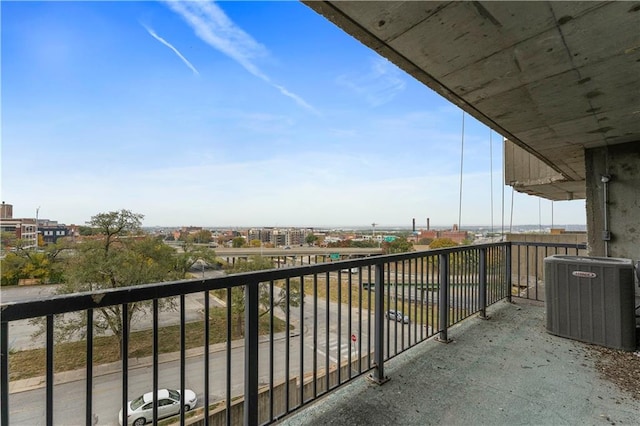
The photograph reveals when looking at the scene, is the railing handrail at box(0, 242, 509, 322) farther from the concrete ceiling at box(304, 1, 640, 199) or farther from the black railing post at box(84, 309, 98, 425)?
the concrete ceiling at box(304, 1, 640, 199)

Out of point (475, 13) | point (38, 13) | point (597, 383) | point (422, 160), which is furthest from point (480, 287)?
point (422, 160)

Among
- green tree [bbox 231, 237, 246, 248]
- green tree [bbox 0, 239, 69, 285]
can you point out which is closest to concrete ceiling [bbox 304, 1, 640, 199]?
green tree [bbox 0, 239, 69, 285]

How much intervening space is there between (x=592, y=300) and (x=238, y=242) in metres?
15.4

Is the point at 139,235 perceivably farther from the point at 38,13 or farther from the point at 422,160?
the point at 422,160

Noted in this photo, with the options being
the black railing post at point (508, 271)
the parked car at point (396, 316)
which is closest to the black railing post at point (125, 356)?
the parked car at point (396, 316)

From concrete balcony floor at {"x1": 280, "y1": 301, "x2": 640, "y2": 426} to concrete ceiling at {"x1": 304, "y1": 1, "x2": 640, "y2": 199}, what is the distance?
2293 millimetres

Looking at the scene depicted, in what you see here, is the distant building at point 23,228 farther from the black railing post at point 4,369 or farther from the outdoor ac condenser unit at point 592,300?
the outdoor ac condenser unit at point 592,300

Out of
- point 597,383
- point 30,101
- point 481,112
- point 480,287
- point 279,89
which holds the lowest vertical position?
point 597,383

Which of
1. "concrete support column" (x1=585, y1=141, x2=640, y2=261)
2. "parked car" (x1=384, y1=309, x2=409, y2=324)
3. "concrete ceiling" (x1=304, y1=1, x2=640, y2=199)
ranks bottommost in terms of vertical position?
"parked car" (x1=384, y1=309, x2=409, y2=324)

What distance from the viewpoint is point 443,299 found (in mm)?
2848

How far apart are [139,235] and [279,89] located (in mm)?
11690

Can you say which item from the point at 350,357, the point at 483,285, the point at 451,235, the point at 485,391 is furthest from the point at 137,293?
the point at 451,235

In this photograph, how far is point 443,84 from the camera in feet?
8.13

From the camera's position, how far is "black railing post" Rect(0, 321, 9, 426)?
861 mm
